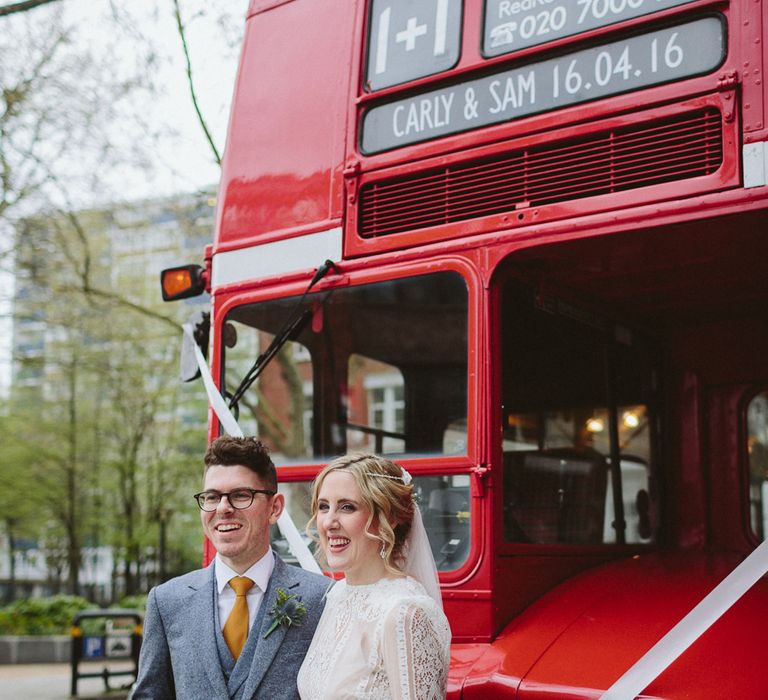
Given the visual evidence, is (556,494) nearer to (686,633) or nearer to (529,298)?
(529,298)

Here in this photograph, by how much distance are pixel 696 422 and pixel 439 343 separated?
5.64 ft

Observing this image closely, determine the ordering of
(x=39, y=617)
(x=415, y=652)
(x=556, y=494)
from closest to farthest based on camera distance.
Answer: (x=415, y=652), (x=556, y=494), (x=39, y=617)

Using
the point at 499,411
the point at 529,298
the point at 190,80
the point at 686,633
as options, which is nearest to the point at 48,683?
the point at 190,80

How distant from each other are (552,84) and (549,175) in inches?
14.4

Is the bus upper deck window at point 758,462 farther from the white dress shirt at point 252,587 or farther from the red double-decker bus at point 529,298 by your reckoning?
the white dress shirt at point 252,587

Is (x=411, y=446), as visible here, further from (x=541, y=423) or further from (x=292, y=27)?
(x=292, y=27)

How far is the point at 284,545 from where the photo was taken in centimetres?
443

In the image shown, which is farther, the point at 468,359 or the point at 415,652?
the point at 468,359

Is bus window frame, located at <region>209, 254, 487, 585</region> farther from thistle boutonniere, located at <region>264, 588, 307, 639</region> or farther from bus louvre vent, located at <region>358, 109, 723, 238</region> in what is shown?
thistle boutonniere, located at <region>264, 588, 307, 639</region>

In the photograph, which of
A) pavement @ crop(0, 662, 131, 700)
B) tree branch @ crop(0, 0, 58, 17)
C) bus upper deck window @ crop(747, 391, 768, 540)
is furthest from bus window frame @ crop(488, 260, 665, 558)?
pavement @ crop(0, 662, 131, 700)

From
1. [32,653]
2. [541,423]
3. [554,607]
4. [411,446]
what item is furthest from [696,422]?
[32,653]

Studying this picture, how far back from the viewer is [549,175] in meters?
3.76

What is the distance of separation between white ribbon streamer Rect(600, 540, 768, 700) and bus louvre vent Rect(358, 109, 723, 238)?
55.1 inches

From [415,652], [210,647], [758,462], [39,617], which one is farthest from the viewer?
[39,617]
